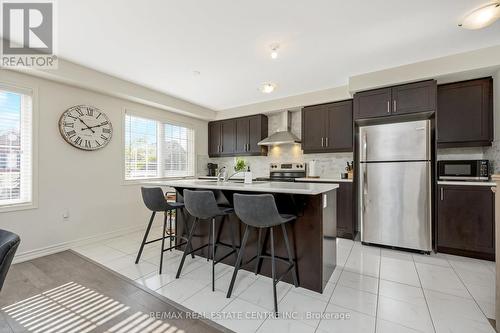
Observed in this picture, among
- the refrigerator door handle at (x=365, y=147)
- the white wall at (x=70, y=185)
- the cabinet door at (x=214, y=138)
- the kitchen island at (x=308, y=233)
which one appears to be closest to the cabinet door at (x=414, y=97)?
the refrigerator door handle at (x=365, y=147)

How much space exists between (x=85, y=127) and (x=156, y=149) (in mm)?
1344

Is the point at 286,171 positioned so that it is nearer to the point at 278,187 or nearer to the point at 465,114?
the point at 278,187

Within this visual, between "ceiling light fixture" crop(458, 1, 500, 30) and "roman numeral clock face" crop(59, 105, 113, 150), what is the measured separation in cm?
467

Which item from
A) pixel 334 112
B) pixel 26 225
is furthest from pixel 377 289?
pixel 26 225

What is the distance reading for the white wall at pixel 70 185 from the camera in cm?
292

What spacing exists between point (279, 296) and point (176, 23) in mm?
2803

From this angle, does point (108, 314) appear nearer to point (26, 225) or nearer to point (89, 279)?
point (89, 279)

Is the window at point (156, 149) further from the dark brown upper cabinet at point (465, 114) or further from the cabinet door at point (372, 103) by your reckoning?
the dark brown upper cabinet at point (465, 114)

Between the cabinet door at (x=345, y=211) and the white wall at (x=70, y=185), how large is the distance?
3600mm

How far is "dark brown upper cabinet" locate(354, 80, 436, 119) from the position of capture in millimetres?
3027

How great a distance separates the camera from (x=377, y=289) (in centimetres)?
215

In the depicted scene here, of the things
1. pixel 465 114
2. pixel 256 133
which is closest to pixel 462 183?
pixel 465 114

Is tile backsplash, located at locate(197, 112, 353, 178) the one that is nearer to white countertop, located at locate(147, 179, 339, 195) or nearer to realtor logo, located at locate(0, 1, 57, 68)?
white countertop, located at locate(147, 179, 339, 195)

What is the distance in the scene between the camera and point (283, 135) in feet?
15.0
